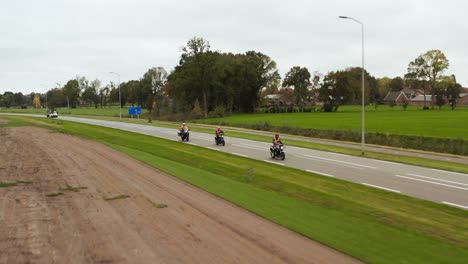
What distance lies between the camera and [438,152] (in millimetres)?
30125

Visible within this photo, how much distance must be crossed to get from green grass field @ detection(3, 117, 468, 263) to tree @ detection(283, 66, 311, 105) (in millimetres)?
105614

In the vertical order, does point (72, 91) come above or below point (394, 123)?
above

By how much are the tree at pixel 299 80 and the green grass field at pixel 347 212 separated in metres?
106

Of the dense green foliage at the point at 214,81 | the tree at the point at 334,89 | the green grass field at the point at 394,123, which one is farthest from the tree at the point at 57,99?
the green grass field at the point at 394,123

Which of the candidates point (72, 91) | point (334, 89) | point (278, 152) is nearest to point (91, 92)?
point (72, 91)

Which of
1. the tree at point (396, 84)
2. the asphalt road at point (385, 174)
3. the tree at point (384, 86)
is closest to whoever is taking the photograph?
the asphalt road at point (385, 174)

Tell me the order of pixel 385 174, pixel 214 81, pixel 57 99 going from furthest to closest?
pixel 57 99, pixel 214 81, pixel 385 174

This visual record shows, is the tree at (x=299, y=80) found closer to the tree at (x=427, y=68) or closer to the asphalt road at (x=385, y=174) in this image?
the tree at (x=427, y=68)

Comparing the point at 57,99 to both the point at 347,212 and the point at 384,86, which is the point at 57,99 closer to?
the point at 384,86

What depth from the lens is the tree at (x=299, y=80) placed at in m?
122

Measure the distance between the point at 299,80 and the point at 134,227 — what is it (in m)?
116

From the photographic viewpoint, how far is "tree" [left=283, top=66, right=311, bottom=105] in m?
122

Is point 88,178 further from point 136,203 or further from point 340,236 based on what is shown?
point 340,236

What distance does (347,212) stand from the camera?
11.8m
